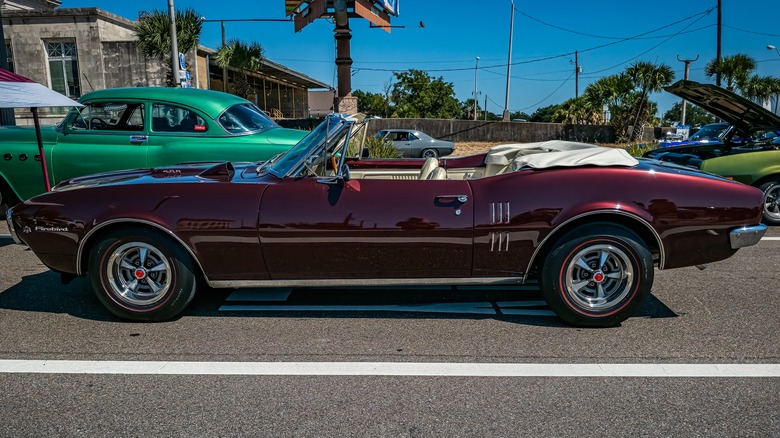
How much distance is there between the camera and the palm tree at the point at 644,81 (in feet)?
84.2

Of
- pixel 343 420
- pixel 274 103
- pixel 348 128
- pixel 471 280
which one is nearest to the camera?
pixel 343 420

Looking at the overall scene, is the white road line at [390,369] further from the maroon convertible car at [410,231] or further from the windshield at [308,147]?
the windshield at [308,147]

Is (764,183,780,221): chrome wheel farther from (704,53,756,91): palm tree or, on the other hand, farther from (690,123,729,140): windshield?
(704,53,756,91): palm tree

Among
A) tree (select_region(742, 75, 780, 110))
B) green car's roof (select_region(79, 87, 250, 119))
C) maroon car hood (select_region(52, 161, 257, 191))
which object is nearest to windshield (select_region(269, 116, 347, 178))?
maroon car hood (select_region(52, 161, 257, 191))

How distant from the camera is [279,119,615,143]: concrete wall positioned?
2673 centimetres

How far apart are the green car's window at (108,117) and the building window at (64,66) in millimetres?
20859

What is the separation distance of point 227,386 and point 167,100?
16.7ft

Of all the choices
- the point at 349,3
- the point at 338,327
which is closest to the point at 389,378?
the point at 338,327

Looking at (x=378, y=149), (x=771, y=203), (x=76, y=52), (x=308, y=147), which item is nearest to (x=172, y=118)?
(x=308, y=147)

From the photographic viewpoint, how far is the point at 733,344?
381 cm

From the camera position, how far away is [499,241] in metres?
3.99

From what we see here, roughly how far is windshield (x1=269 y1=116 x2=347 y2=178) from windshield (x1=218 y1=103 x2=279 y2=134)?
3124 mm

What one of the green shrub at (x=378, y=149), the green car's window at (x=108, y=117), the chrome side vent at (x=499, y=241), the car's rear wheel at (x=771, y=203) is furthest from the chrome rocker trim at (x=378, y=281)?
the green shrub at (x=378, y=149)

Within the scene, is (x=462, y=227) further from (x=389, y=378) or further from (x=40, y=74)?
(x=40, y=74)
